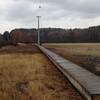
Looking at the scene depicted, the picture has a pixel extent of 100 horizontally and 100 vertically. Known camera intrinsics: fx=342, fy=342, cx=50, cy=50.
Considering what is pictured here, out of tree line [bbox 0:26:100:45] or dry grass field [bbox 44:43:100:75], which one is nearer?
dry grass field [bbox 44:43:100:75]

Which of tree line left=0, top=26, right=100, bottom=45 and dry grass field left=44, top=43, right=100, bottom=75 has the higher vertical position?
dry grass field left=44, top=43, right=100, bottom=75

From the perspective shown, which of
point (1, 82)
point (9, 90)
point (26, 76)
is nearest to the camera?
point (9, 90)

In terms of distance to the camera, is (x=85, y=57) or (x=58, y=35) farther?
(x=58, y=35)

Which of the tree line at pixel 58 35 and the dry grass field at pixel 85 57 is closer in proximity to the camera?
the dry grass field at pixel 85 57

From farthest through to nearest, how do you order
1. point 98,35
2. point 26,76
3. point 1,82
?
1. point 98,35
2. point 26,76
3. point 1,82

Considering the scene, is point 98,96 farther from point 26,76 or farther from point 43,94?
point 26,76

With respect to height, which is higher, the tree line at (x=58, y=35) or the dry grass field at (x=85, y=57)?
the dry grass field at (x=85, y=57)

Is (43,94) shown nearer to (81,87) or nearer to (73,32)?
(81,87)

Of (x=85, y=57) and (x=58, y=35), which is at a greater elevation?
(x=85, y=57)

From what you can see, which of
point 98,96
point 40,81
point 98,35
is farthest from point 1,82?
point 98,35

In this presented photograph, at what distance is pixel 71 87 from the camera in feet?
40.0

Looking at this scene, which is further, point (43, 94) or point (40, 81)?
point (40, 81)

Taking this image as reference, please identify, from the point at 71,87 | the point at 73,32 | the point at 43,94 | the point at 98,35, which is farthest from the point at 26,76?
the point at 73,32

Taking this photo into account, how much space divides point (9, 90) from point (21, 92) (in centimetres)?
56
